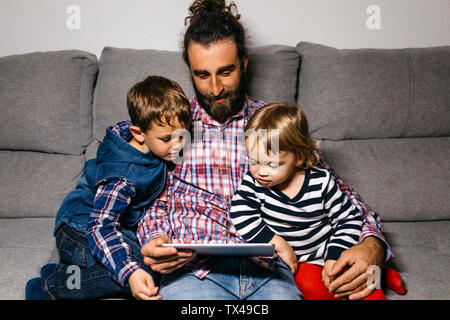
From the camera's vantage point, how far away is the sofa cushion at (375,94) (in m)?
1.59

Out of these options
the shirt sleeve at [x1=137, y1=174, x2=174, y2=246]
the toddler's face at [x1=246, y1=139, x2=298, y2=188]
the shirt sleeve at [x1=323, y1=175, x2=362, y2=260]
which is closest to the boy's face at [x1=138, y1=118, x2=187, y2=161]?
the shirt sleeve at [x1=137, y1=174, x2=174, y2=246]

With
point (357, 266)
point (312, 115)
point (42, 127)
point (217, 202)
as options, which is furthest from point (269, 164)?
point (42, 127)

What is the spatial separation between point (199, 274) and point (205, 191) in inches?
12.5

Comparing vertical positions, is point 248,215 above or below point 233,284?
above

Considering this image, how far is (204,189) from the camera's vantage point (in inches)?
51.3

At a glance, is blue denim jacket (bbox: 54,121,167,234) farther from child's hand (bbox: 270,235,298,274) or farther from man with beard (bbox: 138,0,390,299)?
child's hand (bbox: 270,235,298,274)

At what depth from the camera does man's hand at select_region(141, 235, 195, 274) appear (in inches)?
38.9

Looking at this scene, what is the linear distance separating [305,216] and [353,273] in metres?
0.21

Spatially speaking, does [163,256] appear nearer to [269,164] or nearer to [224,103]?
[269,164]

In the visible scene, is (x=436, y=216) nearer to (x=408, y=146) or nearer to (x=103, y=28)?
(x=408, y=146)

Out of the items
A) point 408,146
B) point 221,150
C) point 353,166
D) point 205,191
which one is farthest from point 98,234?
point 408,146

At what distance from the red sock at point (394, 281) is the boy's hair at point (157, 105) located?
0.81 metres

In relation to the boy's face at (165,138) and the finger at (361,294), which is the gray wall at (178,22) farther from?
the finger at (361,294)

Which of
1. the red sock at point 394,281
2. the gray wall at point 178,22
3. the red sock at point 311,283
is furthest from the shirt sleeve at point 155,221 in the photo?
the gray wall at point 178,22
